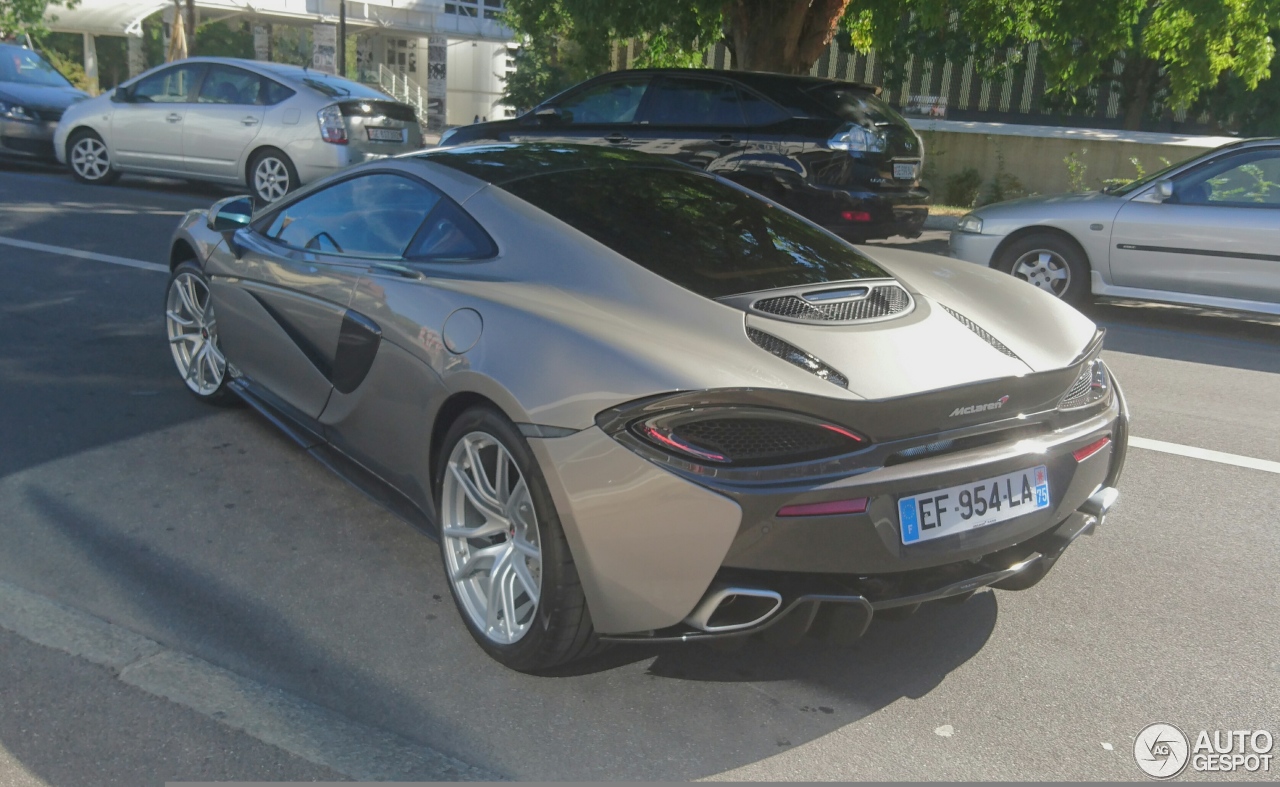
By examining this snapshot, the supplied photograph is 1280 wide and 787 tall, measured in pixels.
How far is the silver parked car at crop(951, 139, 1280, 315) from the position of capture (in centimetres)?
839

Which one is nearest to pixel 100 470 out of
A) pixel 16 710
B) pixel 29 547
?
pixel 29 547

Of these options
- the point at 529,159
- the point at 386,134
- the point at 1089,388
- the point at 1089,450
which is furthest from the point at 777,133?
the point at 1089,450

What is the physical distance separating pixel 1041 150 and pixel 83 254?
502 inches

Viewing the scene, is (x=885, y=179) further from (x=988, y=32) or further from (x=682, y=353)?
(x=682, y=353)

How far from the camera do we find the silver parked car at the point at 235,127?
507 inches

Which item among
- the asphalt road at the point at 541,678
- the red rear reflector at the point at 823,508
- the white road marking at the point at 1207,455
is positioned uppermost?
the red rear reflector at the point at 823,508

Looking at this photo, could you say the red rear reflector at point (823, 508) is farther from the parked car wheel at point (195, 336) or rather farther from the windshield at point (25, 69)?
the windshield at point (25, 69)

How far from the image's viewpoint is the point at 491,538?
354cm

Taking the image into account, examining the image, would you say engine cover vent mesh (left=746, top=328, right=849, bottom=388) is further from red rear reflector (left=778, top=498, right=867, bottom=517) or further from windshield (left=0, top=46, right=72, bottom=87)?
windshield (left=0, top=46, right=72, bottom=87)

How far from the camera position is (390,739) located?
10.00 ft

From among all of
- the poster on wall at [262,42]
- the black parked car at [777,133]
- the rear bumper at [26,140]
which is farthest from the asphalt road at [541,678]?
the poster on wall at [262,42]

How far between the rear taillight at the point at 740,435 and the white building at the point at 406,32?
34466 millimetres

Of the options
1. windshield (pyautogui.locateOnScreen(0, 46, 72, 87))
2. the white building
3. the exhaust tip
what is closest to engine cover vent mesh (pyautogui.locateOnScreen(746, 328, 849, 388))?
the exhaust tip

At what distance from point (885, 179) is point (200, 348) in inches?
260
